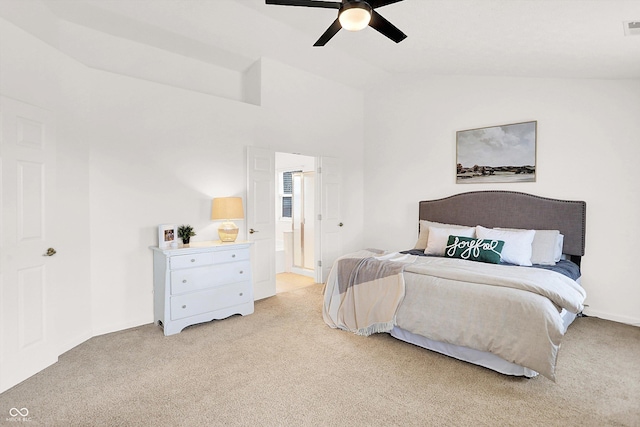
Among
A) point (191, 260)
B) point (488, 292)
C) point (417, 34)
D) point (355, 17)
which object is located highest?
point (417, 34)

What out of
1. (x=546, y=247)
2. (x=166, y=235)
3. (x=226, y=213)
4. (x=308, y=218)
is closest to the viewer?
(x=166, y=235)

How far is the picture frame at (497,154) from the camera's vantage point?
4195 millimetres

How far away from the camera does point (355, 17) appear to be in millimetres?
2156

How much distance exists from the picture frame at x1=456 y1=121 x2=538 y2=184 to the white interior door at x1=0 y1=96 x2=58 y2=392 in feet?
15.6

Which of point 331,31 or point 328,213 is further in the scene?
point 328,213

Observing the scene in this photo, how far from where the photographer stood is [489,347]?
251 cm

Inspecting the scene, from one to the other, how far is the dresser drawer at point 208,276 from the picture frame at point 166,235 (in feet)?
1.25

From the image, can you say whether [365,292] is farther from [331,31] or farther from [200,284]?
[331,31]

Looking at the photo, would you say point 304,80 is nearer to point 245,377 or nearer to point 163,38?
point 163,38

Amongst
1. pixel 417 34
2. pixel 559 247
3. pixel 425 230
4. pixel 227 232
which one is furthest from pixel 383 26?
pixel 559 247

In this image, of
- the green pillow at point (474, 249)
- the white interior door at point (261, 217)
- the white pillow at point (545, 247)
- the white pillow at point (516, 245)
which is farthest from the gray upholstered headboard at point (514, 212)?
the white interior door at point (261, 217)

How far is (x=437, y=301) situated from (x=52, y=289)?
10.5 feet

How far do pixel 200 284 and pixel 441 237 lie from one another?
2.92 metres

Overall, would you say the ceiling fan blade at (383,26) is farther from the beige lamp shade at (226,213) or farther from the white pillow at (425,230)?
the white pillow at (425,230)
